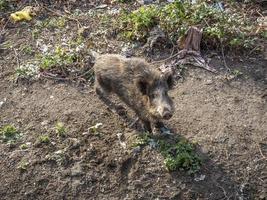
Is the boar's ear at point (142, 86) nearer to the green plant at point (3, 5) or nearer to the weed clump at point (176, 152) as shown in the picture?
the weed clump at point (176, 152)

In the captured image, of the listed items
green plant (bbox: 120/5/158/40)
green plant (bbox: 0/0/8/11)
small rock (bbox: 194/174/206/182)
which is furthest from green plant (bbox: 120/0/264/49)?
small rock (bbox: 194/174/206/182)

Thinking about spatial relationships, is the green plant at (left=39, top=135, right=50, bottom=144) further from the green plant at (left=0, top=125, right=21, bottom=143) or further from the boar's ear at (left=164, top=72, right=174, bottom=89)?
the boar's ear at (left=164, top=72, right=174, bottom=89)

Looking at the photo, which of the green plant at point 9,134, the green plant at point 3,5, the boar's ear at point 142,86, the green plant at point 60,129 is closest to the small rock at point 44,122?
the green plant at point 60,129

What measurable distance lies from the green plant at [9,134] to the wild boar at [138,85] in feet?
3.89

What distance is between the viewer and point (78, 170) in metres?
5.80

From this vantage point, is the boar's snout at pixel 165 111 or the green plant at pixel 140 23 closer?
the boar's snout at pixel 165 111

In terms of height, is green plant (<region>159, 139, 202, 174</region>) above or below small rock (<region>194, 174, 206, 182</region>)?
above

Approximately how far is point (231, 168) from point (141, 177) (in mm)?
999

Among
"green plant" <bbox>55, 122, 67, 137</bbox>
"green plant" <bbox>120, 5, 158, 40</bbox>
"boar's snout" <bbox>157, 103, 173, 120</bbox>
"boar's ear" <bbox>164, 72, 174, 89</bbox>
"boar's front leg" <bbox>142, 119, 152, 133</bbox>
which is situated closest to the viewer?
"boar's snout" <bbox>157, 103, 173, 120</bbox>

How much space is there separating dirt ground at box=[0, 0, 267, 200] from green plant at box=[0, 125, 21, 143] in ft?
0.32

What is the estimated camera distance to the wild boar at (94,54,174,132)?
571 cm

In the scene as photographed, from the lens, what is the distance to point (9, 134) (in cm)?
629

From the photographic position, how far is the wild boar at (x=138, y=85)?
18.7 feet

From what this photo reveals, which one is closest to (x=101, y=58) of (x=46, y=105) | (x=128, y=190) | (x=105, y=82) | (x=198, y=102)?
(x=105, y=82)
